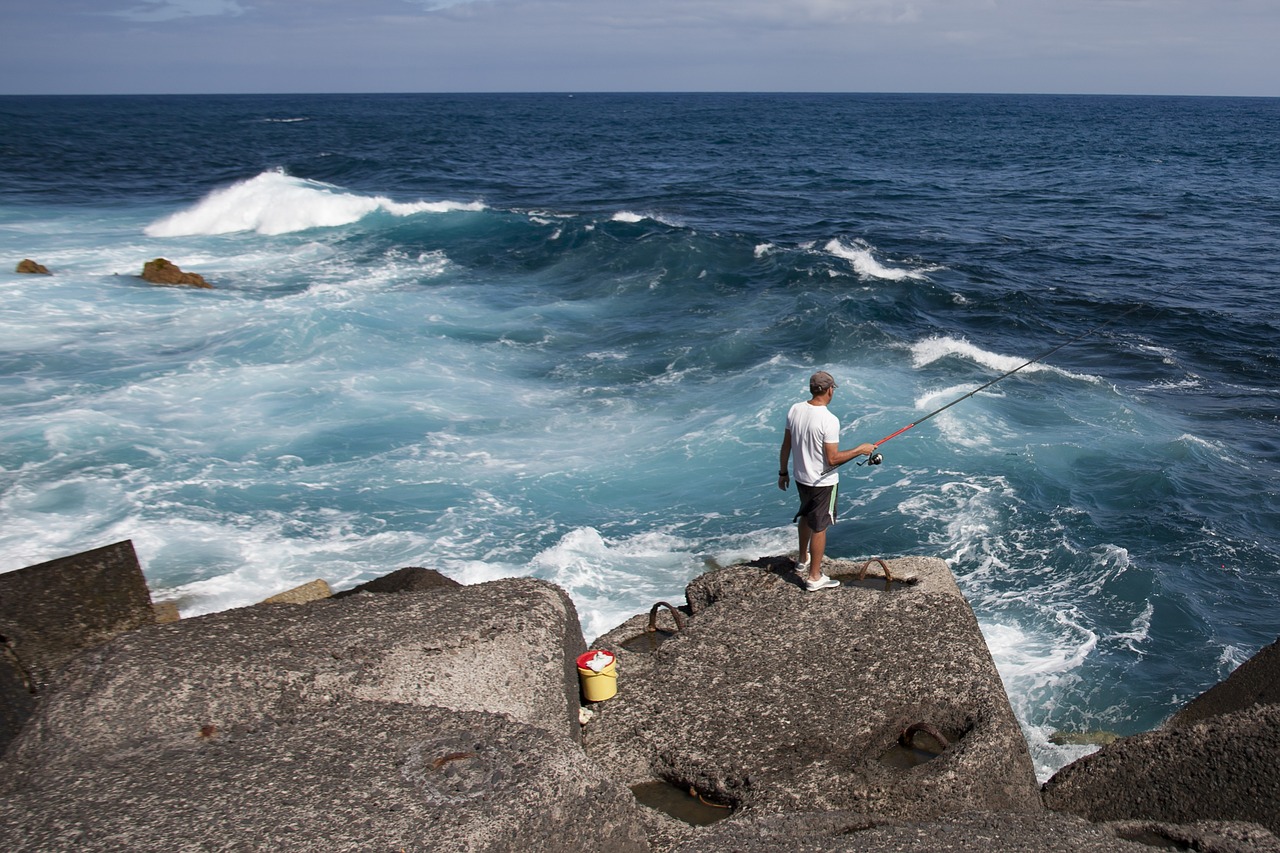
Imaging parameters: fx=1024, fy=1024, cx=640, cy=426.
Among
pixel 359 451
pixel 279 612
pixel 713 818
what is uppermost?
pixel 279 612

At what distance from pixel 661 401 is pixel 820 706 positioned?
951cm

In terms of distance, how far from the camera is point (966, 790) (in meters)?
4.46

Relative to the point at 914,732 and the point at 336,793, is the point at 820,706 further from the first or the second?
the point at 336,793

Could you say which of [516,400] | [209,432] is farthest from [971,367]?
[209,432]

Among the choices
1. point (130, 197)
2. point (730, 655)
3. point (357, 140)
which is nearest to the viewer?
point (730, 655)

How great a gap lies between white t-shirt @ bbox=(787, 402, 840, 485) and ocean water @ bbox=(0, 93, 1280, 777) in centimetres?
245

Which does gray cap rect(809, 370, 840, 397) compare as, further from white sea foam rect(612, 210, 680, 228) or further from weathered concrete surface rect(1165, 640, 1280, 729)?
white sea foam rect(612, 210, 680, 228)

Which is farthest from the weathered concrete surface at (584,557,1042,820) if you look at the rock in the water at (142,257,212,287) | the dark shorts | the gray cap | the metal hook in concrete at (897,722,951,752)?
the rock in the water at (142,257,212,287)

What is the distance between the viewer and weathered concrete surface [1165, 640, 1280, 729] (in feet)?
16.9

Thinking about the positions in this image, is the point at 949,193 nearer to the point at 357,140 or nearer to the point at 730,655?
the point at 730,655

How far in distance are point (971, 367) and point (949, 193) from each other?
2224cm

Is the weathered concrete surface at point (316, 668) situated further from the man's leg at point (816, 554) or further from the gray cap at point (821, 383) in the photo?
the gray cap at point (821, 383)

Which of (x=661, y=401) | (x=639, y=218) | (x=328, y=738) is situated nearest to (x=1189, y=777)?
(x=328, y=738)

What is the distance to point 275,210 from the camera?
98.9 ft
